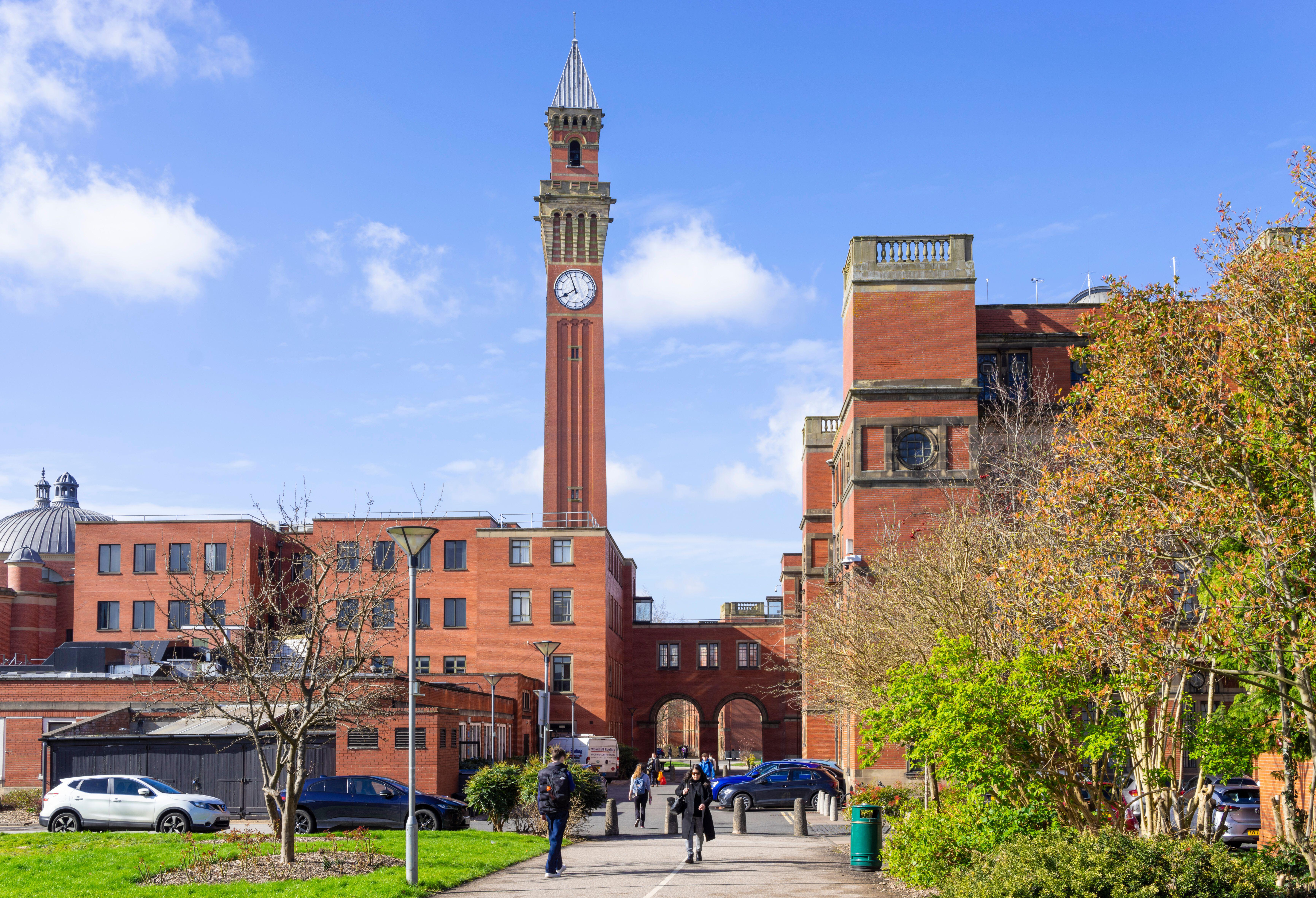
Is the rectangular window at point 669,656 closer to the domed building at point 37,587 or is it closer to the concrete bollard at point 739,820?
the domed building at point 37,587

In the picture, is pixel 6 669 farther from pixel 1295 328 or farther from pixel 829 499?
pixel 1295 328

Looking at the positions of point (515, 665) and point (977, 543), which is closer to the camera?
point (977, 543)

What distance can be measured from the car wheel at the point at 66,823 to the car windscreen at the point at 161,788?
1516mm

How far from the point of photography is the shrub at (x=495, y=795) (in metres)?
25.6

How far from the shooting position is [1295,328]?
12484 mm

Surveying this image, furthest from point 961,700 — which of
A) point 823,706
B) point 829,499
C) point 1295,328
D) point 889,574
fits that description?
point 829,499

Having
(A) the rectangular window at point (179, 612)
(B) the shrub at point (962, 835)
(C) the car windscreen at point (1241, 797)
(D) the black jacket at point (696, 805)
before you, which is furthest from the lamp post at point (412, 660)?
(A) the rectangular window at point (179, 612)

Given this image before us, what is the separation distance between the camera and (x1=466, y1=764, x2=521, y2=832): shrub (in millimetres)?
25562

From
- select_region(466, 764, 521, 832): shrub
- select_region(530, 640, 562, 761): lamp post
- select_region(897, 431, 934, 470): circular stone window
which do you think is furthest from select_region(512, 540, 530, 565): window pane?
select_region(466, 764, 521, 832): shrub

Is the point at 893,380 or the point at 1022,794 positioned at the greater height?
the point at 893,380

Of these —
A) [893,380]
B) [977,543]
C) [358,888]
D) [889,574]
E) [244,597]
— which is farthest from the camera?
[893,380]

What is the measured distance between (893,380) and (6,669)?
40.5 meters

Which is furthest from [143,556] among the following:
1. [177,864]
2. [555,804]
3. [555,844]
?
[555,844]

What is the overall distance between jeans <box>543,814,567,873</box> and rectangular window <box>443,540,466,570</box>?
159ft
